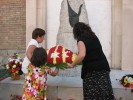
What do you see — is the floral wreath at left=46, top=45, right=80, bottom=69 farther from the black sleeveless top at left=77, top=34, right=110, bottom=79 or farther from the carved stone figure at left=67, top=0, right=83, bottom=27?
the carved stone figure at left=67, top=0, right=83, bottom=27

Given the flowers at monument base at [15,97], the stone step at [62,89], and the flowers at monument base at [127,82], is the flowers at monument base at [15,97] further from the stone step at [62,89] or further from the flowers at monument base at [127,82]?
the flowers at monument base at [127,82]

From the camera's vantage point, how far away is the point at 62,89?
18.3ft

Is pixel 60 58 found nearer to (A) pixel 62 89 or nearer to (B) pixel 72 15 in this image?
(A) pixel 62 89

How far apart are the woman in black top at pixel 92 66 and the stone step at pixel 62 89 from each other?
1136mm

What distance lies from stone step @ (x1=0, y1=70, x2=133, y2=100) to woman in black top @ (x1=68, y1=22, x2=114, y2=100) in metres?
1.14

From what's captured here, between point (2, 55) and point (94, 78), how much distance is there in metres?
6.75

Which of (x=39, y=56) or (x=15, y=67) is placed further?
(x=15, y=67)

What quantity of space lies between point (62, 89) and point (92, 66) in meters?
1.51

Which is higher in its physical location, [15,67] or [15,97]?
[15,67]

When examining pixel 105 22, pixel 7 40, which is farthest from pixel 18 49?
pixel 105 22

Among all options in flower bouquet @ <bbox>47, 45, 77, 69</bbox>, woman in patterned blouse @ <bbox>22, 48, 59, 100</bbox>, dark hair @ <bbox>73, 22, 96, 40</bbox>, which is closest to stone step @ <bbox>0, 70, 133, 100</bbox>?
flower bouquet @ <bbox>47, 45, 77, 69</bbox>

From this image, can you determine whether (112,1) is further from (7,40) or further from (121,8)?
(7,40)

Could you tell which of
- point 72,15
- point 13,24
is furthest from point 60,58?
point 13,24

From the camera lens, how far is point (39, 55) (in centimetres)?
441
